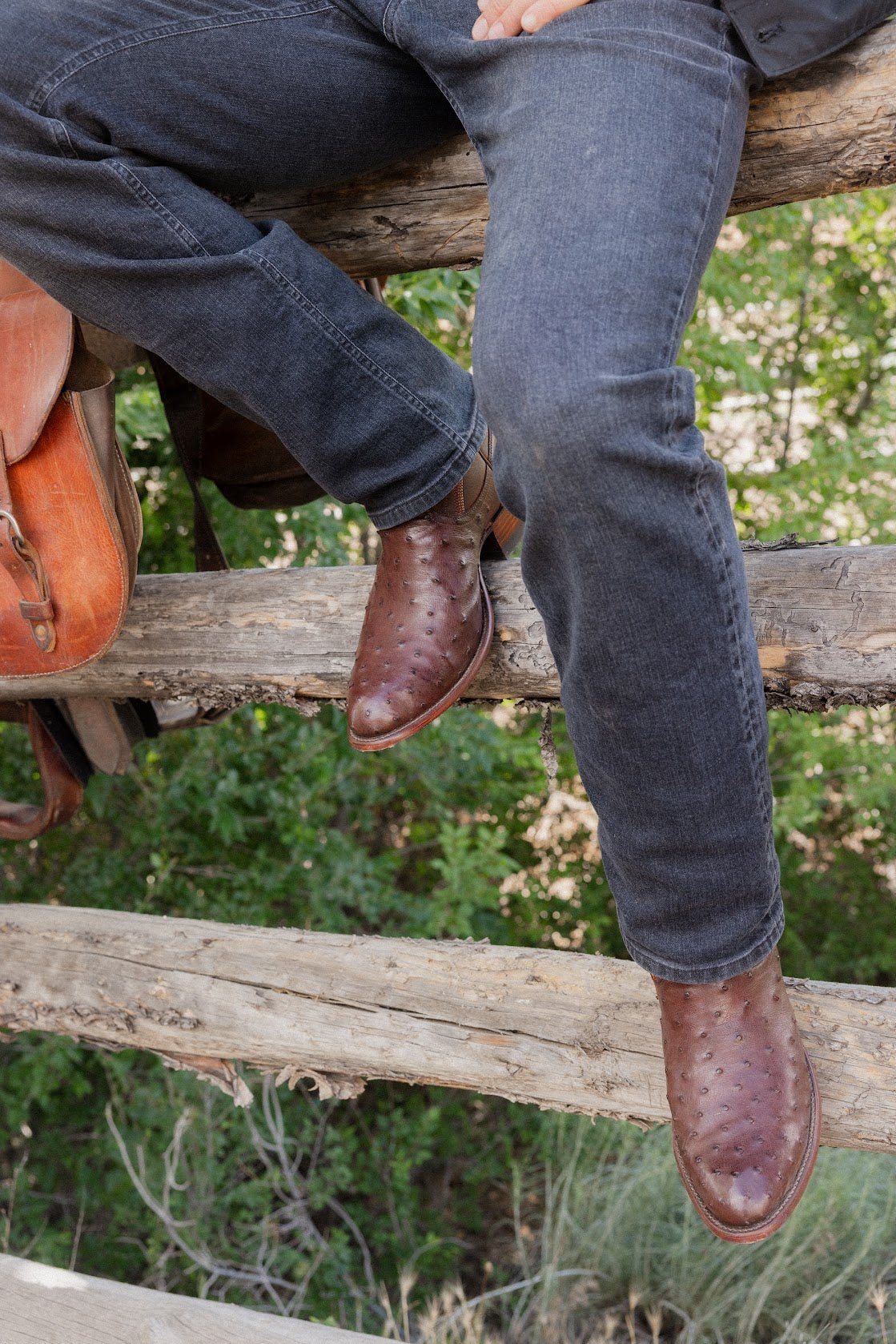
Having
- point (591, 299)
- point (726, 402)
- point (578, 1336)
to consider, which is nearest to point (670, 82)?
point (591, 299)

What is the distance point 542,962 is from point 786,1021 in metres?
0.34

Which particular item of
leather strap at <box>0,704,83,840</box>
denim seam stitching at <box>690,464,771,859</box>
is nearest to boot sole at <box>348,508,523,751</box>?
denim seam stitching at <box>690,464,771,859</box>

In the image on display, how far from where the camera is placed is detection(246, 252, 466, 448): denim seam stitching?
43.6 inches

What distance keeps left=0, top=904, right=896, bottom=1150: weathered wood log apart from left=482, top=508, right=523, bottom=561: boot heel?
0.48m

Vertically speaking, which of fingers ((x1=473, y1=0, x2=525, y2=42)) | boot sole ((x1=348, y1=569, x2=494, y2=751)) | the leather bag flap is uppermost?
fingers ((x1=473, y1=0, x2=525, y2=42))

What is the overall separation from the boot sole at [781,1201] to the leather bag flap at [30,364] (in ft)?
3.31

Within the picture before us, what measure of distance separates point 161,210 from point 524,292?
431mm

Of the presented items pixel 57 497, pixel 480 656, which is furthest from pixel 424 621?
pixel 57 497

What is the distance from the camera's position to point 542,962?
132 cm

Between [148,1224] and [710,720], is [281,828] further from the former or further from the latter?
[710,720]

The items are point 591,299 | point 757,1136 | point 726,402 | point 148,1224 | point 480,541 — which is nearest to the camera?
point 591,299

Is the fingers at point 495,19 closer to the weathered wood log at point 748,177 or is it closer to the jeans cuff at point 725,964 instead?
the weathered wood log at point 748,177

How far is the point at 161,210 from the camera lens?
110 centimetres

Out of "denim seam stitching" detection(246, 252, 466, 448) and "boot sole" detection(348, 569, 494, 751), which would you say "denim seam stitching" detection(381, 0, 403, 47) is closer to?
"denim seam stitching" detection(246, 252, 466, 448)
